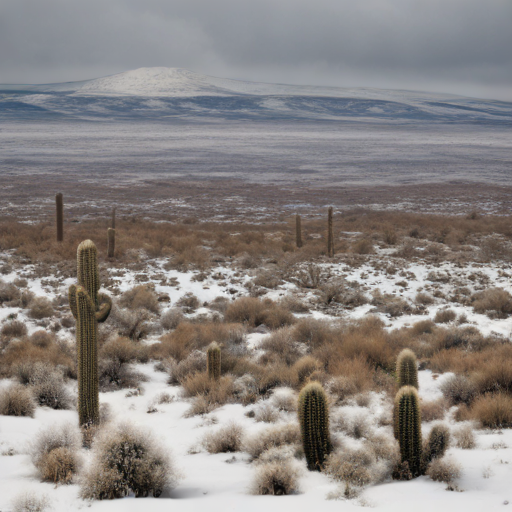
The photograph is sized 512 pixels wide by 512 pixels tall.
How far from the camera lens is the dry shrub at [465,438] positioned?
5359 mm

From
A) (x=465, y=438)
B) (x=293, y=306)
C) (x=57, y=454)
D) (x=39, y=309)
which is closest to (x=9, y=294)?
(x=39, y=309)

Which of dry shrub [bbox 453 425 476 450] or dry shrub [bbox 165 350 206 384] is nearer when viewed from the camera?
dry shrub [bbox 453 425 476 450]

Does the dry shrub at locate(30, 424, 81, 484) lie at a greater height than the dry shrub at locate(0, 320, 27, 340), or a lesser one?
greater

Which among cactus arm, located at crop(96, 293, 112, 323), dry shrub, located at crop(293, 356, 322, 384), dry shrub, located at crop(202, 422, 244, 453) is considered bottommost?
dry shrub, located at crop(202, 422, 244, 453)

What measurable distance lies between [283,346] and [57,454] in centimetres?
491

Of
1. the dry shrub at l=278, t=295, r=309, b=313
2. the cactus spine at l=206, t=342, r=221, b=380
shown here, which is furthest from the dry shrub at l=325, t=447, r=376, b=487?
the dry shrub at l=278, t=295, r=309, b=313

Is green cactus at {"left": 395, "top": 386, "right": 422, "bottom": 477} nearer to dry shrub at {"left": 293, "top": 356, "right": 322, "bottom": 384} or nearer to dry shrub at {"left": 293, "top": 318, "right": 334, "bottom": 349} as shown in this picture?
dry shrub at {"left": 293, "top": 356, "right": 322, "bottom": 384}

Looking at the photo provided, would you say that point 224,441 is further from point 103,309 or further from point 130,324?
point 130,324

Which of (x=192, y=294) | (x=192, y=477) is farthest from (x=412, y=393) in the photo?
(x=192, y=294)

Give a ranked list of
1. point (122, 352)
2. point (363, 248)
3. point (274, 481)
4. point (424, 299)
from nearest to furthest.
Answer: point (274, 481)
point (122, 352)
point (424, 299)
point (363, 248)

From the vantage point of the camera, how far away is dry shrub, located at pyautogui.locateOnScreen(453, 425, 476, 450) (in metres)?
5.36

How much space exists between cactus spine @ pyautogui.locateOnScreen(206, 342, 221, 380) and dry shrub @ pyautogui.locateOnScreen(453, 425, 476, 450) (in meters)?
3.45

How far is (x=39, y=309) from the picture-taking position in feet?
36.0

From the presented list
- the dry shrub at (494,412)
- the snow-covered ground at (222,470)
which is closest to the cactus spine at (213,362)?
the snow-covered ground at (222,470)
